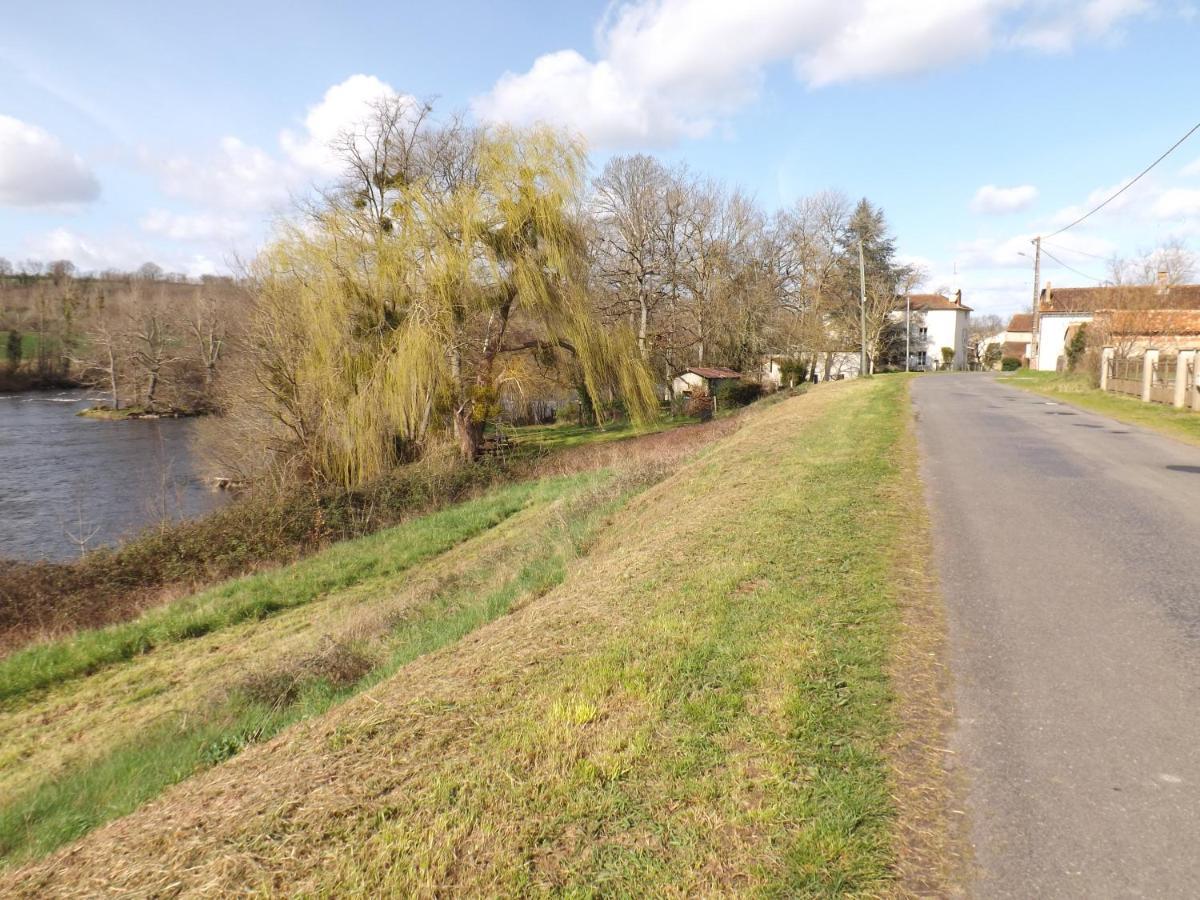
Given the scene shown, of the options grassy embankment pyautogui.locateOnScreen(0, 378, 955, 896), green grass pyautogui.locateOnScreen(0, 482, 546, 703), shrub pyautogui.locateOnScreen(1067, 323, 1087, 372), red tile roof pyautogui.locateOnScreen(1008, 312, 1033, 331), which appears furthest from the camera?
red tile roof pyautogui.locateOnScreen(1008, 312, 1033, 331)

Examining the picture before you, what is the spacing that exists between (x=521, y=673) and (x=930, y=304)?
7431 centimetres

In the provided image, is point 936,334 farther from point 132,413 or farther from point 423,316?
point 132,413

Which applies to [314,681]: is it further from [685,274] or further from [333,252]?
[685,274]

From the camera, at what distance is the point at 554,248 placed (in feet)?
68.4

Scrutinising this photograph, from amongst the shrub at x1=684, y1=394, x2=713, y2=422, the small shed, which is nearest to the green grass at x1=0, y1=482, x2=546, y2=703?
the shrub at x1=684, y1=394, x2=713, y2=422

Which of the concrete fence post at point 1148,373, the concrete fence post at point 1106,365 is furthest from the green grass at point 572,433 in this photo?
the concrete fence post at point 1106,365

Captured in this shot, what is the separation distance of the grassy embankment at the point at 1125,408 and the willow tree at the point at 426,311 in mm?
12849

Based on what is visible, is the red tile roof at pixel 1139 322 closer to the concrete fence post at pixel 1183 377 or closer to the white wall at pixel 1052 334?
the concrete fence post at pixel 1183 377

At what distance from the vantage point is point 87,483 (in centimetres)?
2356

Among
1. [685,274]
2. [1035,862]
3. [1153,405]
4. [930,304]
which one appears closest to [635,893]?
[1035,862]

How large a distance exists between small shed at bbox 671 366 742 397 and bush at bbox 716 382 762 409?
0.37 m

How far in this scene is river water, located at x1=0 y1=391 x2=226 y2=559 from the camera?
17484 millimetres

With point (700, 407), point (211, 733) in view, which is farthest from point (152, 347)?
point (211, 733)

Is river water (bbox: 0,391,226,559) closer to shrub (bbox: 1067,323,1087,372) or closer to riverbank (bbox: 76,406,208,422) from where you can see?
riverbank (bbox: 76,406,208,422)
